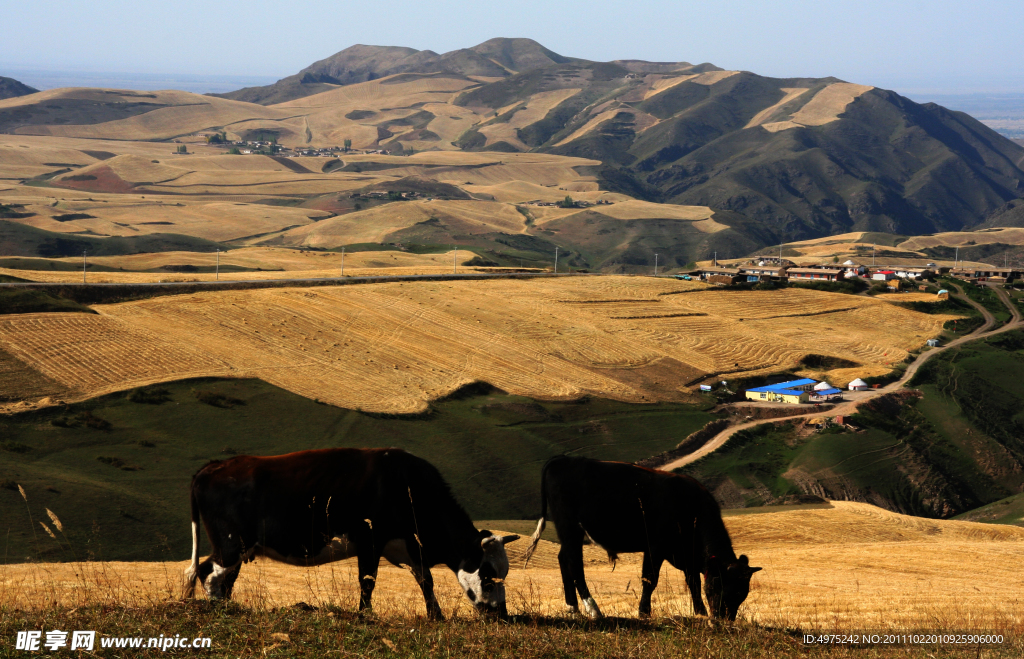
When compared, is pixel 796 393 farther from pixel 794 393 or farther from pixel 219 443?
pixel 219 443

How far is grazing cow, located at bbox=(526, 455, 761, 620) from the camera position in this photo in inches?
611

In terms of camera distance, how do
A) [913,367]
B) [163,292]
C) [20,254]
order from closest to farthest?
[163,292] → [913,367] → [20,254]

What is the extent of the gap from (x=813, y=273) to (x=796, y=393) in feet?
288

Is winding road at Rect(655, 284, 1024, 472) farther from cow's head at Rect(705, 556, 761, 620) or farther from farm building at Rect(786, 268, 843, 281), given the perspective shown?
cow's head at Rect(705, 556, 761, 620)

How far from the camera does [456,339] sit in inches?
3639

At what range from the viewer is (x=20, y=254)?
573 feet

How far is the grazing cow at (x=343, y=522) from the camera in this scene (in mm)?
13625

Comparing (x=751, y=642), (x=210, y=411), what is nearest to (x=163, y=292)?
(x=210, y=411)

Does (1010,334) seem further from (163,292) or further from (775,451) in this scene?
(163,292)

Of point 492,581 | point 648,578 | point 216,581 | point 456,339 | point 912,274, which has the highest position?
point 492,581

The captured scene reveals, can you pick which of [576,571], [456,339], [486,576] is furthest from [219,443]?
[486,576]

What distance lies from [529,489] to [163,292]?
1888 inches

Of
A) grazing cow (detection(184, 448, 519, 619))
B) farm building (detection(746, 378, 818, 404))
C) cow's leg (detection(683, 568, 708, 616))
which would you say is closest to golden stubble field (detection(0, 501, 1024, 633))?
cow's leg (detection(683, 568, 708, 616))

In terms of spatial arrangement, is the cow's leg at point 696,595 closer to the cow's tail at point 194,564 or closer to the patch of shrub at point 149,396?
the cow's tail at point 194,564
